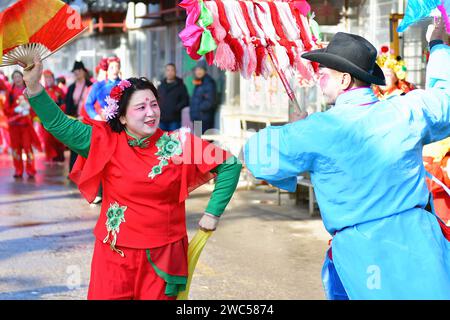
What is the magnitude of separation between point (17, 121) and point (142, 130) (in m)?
11.1

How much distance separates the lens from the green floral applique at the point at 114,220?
13.6ft

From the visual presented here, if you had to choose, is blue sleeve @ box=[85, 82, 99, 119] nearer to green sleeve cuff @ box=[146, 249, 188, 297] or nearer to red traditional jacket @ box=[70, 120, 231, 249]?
red traditional jacket @ box=[70, 120, 231, 249]

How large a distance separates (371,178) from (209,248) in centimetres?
513

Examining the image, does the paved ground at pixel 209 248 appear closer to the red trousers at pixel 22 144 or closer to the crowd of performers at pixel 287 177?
the red trousers at pixel 22 144

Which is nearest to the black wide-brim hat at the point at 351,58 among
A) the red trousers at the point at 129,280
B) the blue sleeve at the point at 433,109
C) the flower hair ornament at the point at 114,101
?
the blue sleeve at the point at 433,109

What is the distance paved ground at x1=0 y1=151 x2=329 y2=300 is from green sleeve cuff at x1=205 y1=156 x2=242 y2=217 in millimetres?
2382

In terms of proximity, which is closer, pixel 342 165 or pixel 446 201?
pixel 342 165

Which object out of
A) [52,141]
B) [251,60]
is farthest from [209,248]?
[52,141]

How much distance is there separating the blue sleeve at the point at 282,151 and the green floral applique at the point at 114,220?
2.76 ft

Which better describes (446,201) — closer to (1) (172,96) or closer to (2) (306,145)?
(2) (306,145)

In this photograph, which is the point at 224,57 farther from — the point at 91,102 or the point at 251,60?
the point at 91,102

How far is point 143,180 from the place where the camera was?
418cm
